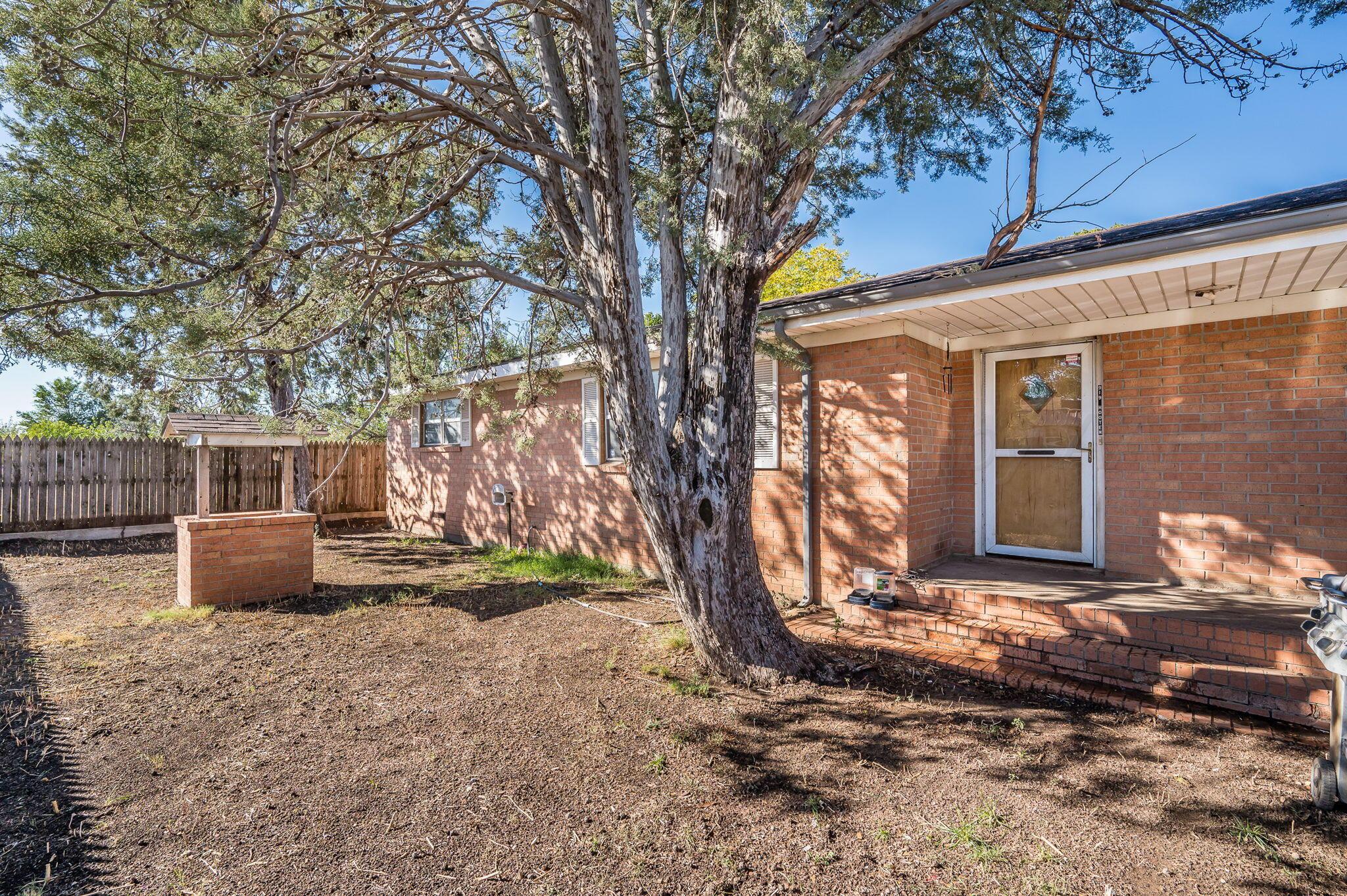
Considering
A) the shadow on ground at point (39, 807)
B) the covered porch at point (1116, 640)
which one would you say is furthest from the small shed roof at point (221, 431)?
the covered porch at point (1116, 640)

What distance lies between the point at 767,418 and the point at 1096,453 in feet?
10.1

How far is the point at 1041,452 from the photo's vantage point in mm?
5812

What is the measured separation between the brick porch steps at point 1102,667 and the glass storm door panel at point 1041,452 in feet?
5.40

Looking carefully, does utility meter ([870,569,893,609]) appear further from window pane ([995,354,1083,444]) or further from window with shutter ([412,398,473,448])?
window with shutter ([412,398,473,448])

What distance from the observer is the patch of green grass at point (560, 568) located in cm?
773

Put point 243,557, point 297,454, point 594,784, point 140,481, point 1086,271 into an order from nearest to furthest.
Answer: point 594,784, point 1086,271, point 243,557, point 140,481, point 297,454

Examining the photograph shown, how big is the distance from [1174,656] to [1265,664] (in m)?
0.44

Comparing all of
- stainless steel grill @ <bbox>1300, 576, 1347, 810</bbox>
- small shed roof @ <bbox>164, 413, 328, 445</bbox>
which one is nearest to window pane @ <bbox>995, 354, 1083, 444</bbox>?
stainless steel grill @ <bbox>1300, 576, 1347, 810</bbox>

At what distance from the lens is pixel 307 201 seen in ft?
15.9

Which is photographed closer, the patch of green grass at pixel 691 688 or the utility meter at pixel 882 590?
the patch of green grass at pixel 691 688

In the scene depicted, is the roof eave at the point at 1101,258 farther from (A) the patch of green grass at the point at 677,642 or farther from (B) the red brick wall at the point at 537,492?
(B) the red brick wall at the point at 537,492

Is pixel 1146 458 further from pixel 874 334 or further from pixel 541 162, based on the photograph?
pixel 541 162

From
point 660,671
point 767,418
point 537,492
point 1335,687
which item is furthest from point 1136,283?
point 537,492

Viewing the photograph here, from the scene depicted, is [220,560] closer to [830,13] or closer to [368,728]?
[368,728]
